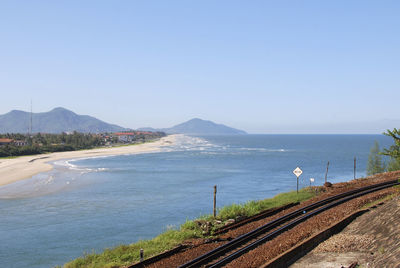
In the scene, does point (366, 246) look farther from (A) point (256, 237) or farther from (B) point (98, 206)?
(B) point (98, 206)

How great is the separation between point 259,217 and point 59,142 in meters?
147

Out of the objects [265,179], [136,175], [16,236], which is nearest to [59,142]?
[136,175]

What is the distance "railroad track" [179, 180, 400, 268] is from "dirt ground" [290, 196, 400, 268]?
2.77 metres

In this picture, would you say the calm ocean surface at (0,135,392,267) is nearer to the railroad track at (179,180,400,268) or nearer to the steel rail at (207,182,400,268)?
the railroad track at (179,180,400,268)

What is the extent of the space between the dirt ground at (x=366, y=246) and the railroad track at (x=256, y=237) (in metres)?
2.77

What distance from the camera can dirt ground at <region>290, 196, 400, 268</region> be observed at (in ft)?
42.8

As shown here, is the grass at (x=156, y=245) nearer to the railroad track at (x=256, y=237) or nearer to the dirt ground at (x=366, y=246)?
the railroad track at (x=256, y=237)

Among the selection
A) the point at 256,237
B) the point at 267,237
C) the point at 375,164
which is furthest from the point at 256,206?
the point at 375,164

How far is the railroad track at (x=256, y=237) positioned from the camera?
15.0 metres

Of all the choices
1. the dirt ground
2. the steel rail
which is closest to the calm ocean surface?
the steel rail

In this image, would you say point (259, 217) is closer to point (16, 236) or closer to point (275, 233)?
point (275, 233)

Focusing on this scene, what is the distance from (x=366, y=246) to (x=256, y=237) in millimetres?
5426

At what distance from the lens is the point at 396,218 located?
15.9 meters

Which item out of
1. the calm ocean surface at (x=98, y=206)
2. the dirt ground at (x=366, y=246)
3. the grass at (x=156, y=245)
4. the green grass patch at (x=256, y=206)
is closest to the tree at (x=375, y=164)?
the calm ocean surface at (x=98, y=206)
